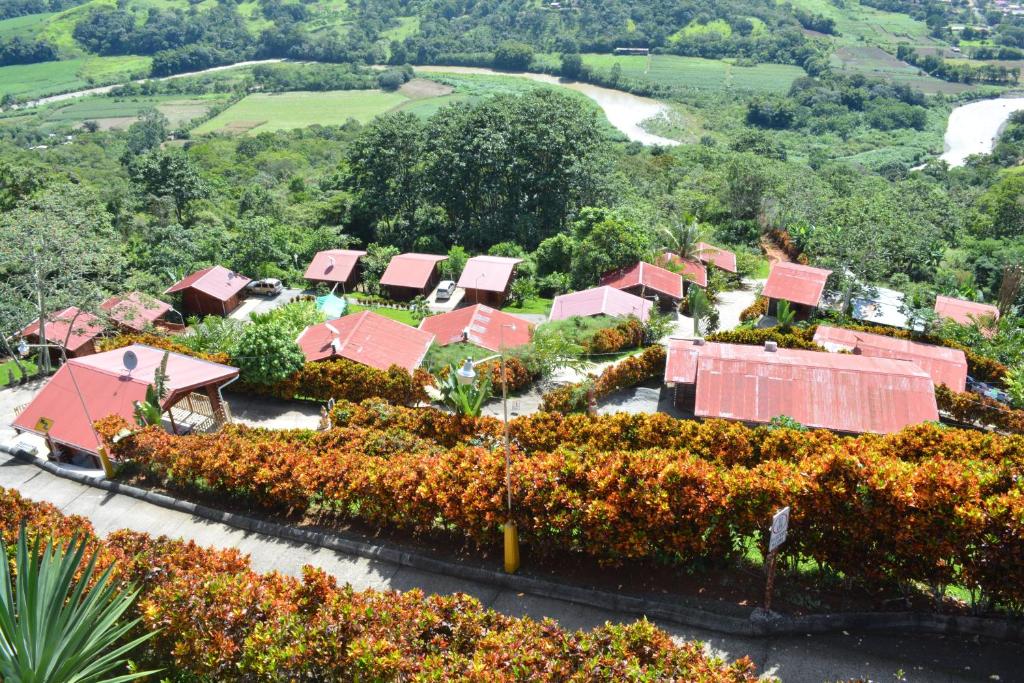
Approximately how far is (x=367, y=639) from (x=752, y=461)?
345 inches

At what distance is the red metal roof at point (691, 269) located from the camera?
3812 cm

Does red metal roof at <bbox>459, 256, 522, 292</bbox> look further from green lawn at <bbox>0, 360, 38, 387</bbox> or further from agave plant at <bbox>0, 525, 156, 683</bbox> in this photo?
agave plant at <bbox>0, 525, 156, 683</bbox>

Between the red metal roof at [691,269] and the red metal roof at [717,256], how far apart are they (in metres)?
1.08

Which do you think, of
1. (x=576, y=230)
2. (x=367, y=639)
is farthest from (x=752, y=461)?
(x=576, y=230)

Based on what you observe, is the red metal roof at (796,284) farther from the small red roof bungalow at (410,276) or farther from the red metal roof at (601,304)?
the small red roof bungalow at (410,276)

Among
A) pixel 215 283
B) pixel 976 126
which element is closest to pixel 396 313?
pixel 215 283

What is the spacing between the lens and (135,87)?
136375 mm

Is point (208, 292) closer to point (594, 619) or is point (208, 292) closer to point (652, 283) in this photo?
point (652, 283)

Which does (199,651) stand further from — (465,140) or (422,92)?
(422,92)

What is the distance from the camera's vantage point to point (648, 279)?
119 ft

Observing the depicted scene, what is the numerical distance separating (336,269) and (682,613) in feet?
119

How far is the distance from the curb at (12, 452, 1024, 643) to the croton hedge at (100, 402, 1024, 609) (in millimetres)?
478

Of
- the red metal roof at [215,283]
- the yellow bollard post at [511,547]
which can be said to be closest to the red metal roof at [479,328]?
the red metal roof at [215,283]

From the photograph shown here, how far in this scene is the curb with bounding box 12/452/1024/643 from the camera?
32.7 feet
